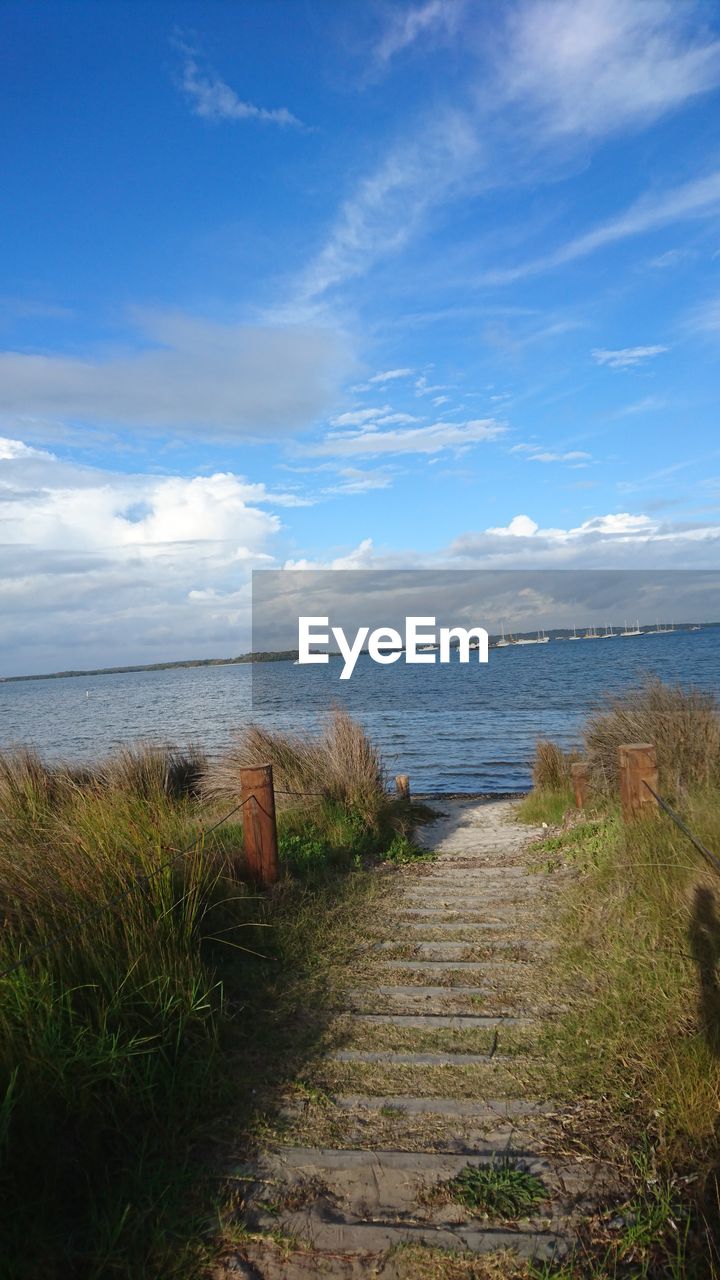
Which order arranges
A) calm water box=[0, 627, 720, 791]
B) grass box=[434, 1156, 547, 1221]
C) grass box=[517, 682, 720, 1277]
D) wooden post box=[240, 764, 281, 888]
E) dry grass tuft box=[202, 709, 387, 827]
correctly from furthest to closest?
calm water box=[0, 627, 720, 791], dry grass tuft box=[202, 709, 387, 827], wooden post box=[240, 764, 281, 888], grass box=[434, 1156, 547, 1221], grass box=[517, 682, 720, 1277]

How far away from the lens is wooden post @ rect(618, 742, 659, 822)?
6305mm

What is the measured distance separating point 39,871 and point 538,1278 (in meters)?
2.80

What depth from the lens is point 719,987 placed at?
3438 millimetres

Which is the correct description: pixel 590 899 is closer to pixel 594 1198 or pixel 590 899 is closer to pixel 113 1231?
pixel 594 1198

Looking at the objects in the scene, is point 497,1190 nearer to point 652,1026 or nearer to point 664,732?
point 652,1026

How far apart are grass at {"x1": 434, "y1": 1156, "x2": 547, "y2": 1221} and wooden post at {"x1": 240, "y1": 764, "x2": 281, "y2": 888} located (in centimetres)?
326

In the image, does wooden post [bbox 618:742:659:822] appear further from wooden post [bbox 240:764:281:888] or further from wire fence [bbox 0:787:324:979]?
wire fence [bbox 0:787:324:979]

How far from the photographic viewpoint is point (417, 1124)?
10.6 ft

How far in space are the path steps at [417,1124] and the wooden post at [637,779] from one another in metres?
1.44

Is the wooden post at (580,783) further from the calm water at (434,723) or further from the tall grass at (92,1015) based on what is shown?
the tall grass at (92,1015)

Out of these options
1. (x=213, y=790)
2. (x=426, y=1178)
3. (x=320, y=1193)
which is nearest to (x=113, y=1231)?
(x=320, y=1193)

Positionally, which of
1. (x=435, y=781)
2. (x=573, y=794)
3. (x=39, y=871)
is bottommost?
(x=435, y=781)

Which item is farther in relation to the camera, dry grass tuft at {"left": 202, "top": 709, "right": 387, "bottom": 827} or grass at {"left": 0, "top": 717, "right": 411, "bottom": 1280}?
dry grass tuft at {"left": 202, "top": 709, "right": 387, "bottom": 827}

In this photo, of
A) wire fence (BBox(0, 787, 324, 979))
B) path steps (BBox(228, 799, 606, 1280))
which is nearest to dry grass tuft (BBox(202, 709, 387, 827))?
path steps (BBox(228, 799, 606, 1280))
